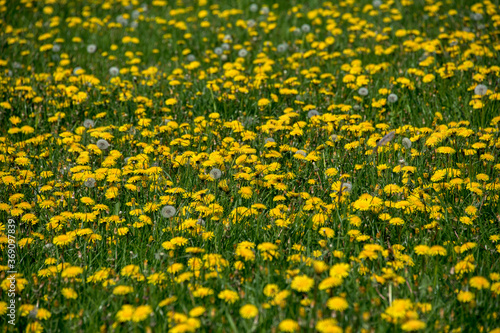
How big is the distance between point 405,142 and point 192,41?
12.5 ft

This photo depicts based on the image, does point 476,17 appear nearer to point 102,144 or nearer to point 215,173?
point 215,173

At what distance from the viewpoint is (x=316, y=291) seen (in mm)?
2061

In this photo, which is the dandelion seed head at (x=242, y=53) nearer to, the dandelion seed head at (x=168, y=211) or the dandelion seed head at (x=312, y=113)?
the dandelion seed head at (x=312, y=113)

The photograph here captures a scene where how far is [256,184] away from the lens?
126 inches

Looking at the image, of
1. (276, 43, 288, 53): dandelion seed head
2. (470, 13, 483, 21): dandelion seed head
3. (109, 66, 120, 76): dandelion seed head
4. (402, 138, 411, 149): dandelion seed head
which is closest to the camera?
(402, 138, 411, 149): dandelion seed head

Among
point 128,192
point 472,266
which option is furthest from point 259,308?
point 128,192

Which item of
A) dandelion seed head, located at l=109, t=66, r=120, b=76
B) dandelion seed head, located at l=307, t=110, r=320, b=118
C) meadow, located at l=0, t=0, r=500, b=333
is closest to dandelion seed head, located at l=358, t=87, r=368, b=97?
meadow, located at l=0, t=0, r=500, b=333

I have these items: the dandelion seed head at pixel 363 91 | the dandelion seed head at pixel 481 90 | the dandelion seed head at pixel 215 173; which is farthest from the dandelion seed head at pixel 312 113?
the dandelion seed head at pixel 481 90

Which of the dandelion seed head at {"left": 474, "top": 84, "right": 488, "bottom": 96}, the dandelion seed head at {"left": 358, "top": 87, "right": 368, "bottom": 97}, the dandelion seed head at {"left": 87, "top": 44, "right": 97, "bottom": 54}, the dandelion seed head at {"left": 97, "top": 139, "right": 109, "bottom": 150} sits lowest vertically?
the dandelion seed head at {"left": 97, "top": 139, "right": 109, "bottom": 150}

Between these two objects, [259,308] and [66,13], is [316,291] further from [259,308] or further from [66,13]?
[66,13]

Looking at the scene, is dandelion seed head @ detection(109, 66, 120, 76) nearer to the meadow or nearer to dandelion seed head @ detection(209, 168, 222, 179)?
the meadow

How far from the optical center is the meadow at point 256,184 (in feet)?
7.16

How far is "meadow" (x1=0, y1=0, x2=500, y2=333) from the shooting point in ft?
7.16

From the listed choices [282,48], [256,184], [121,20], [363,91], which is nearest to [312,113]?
[363,91]
